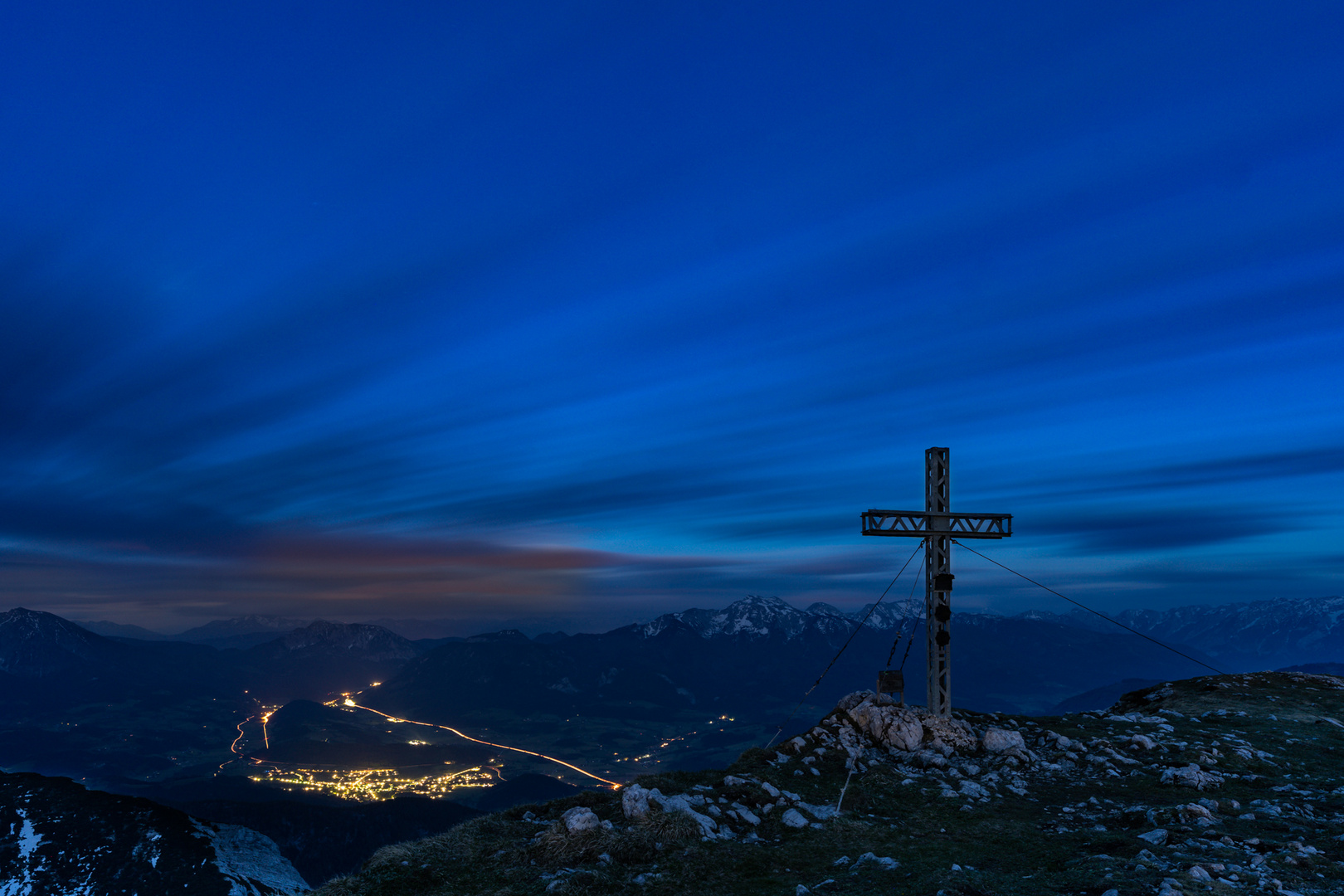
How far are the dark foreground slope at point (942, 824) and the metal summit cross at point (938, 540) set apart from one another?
2313mm

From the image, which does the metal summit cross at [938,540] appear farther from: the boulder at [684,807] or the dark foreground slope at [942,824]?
the boulder at [684,807]

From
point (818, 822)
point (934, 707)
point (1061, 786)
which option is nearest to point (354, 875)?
point (818, 822)

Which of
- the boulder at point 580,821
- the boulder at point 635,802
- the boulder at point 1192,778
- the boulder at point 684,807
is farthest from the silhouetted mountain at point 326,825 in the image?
the boulder at point 1192,778

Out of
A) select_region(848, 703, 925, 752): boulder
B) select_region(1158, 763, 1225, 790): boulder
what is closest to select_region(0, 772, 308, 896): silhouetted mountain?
select_region(848, 703, 925, 752): boulder

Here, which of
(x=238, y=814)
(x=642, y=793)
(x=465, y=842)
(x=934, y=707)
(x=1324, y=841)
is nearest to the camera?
(x=1324, y=841)

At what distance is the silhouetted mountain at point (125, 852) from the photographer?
946 inches

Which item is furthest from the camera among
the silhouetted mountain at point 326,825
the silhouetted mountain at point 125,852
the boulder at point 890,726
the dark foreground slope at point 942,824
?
the silhouetted mountain at point 326,825

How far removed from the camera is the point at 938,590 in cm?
3152

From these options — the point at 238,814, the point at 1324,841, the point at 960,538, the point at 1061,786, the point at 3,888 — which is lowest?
the point at 238,814

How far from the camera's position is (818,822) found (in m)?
20.3

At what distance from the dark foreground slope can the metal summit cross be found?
2313 mm

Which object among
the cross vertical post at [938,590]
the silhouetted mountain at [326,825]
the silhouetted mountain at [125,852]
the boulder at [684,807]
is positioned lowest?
the silhouetted mountain at [326,825]

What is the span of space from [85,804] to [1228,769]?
48779mm

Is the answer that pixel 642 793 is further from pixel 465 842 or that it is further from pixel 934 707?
pixel 934 707
